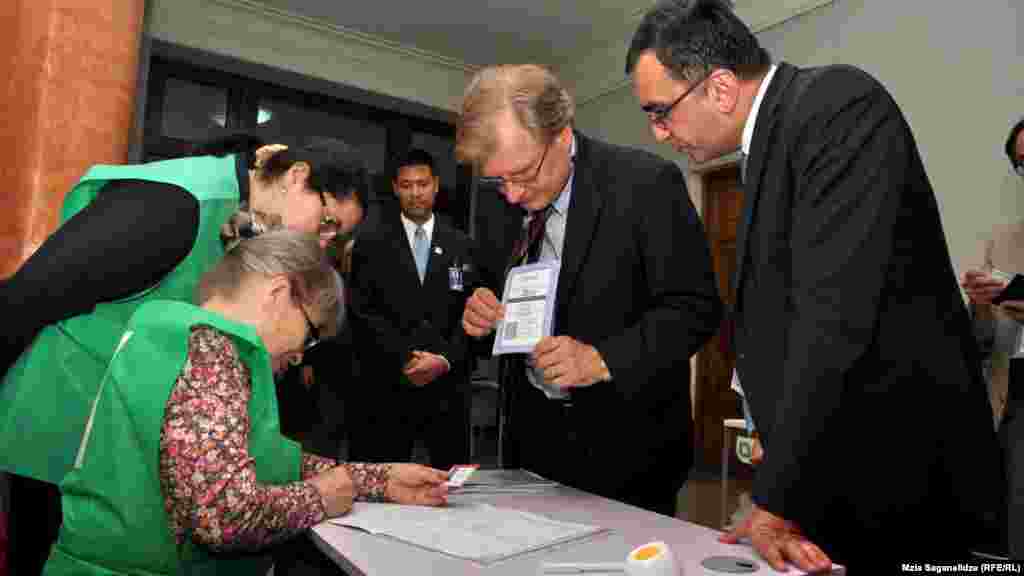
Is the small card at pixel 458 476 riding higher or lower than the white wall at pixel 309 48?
lower

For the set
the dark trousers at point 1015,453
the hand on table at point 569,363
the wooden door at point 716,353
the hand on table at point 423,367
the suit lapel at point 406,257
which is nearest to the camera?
the hand on table at point 569,363

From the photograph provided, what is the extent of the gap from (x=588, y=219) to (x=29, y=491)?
124cm

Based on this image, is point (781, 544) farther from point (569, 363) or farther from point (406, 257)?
point (406, 257)

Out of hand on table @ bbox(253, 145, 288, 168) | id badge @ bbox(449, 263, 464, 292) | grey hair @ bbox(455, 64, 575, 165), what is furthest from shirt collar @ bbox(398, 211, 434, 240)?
grey hair @ bbox(455, 64, 575, 165)

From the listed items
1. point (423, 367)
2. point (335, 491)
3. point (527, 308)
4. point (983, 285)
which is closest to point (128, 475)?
point (335, 491)

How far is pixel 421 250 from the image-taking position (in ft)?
11.1

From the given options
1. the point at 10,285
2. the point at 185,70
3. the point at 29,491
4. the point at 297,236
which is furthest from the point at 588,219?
the point at 185,70

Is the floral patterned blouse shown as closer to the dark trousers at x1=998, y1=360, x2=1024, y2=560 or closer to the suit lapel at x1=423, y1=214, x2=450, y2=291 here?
the suit lapel at x1=423, y1=214, x2=450, y2=291

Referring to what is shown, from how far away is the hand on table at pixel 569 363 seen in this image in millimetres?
1364

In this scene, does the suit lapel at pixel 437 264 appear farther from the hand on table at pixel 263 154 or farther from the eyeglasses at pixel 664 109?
the eyeglasses at pixel 664 109

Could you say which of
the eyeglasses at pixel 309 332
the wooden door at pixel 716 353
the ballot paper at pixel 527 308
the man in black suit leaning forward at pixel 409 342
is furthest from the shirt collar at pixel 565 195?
the wooden door at pixel 716 353

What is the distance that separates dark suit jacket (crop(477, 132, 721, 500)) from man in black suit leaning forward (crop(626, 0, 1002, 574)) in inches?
13.1

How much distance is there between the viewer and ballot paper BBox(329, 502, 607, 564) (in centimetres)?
98

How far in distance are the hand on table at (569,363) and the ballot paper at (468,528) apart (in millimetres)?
279
